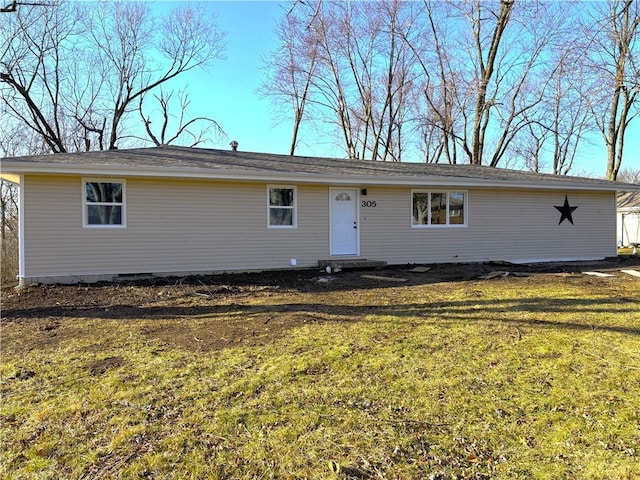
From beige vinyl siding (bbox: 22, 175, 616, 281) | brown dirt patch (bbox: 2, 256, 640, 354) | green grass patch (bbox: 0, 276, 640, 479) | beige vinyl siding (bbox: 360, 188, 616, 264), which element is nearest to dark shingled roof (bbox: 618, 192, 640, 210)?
beige vinyl siding (bbox: 360, 188, 616, 264)

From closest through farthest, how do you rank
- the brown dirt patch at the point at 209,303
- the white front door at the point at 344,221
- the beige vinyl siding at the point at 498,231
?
the brown dirt patch at the point at 209,303
the white front door at the point at 344,221
the beige vinyl siding at the point at 498,231

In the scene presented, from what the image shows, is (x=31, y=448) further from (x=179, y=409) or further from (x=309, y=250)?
(x=309, y=250)

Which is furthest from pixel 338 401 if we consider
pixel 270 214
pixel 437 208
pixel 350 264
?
pixel 437 208

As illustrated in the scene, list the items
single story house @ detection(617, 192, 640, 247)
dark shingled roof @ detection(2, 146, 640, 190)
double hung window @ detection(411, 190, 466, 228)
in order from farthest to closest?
single story house @ detection(617, 192, 640, 247) → double hung window @ detection(411, 190, 466, 228) → dark shingled roof @ detection(2, 146, 640, 190)

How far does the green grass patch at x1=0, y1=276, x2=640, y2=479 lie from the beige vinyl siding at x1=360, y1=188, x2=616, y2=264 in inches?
238

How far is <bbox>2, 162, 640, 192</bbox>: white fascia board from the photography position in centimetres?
817

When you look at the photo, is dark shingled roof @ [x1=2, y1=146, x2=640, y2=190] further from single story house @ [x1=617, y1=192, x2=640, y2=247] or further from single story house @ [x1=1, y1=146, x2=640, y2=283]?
single story house @ [x1=617, y1=192, x2=640, y2=247]

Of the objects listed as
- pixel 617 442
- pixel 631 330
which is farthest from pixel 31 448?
pixel 631 330

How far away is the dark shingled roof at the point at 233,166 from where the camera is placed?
27.6ft

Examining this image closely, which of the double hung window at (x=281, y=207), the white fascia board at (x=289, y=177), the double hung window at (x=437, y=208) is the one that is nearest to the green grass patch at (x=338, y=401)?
the white fascia board at (x=289, y=177)

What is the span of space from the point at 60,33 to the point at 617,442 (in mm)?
27181

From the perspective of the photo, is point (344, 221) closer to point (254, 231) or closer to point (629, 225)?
point (254, 231)

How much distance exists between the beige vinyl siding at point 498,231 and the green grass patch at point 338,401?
604 cm

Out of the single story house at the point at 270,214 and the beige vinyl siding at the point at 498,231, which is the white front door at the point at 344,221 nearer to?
the single story house at the point at 270,214
